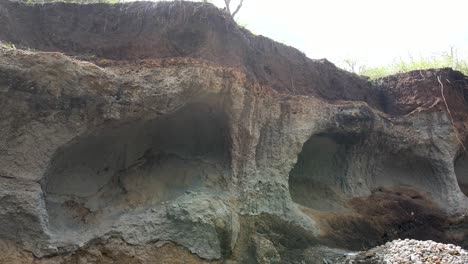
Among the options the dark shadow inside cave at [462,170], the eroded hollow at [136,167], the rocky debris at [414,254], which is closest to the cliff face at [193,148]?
the eroded hollow at [136,167]

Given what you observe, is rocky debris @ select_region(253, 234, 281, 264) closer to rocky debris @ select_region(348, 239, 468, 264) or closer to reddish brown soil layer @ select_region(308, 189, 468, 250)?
rocky debris @ select_region(348, 239, 468, 264)

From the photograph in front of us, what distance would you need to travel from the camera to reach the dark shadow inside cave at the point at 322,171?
860 centimetres

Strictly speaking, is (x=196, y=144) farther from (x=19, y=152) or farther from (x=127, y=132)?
(x=19, y=152)

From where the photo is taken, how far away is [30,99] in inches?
228

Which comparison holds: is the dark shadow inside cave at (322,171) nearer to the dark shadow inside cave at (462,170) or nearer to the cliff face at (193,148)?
the cliff face at (193,148)

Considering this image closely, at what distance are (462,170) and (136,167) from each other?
7760mm

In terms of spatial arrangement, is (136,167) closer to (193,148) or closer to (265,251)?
(193,148)

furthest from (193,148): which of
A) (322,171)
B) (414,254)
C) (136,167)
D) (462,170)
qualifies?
(462,170)

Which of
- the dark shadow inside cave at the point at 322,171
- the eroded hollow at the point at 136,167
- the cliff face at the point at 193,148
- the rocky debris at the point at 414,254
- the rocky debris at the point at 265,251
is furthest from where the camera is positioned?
the dark shadow inside cave at the point at 322,171

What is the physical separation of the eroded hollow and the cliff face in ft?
0.06

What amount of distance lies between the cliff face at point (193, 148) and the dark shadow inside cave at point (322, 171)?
3 cm

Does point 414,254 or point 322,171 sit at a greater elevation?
point 322,171

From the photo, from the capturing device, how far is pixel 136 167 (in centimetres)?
698

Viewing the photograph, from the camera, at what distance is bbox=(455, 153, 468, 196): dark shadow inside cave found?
1073cm
